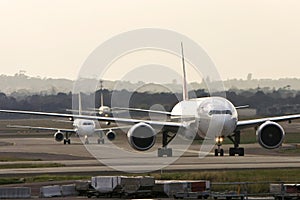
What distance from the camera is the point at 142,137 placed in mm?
54688

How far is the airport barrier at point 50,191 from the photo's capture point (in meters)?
34.4

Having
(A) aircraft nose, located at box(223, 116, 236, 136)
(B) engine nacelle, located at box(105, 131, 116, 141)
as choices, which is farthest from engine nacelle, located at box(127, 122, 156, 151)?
(B) engine nacelle, located at box(105, 131, 116, 141)

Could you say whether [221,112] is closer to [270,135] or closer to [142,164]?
[270,135]

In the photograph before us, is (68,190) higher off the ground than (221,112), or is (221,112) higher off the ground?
(221,112)

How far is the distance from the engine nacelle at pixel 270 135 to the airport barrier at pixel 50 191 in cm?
2307

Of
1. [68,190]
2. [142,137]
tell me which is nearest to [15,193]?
[68,190]

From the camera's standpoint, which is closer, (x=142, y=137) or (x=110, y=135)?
(x=142, y=137)

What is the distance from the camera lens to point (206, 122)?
5659 centimetres

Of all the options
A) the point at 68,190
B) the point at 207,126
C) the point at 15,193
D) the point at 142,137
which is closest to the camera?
the point at 15,193

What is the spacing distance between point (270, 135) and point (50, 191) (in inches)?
947

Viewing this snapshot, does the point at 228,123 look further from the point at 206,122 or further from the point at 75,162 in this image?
the point at 75,162

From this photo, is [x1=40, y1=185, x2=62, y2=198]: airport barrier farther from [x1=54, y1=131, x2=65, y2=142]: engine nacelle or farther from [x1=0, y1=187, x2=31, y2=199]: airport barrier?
[x1=54, y1=131, x2=65, y2=142]: engine nacelle

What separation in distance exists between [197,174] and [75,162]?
664 inches

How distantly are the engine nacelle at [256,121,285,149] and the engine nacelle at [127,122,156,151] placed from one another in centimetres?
661
